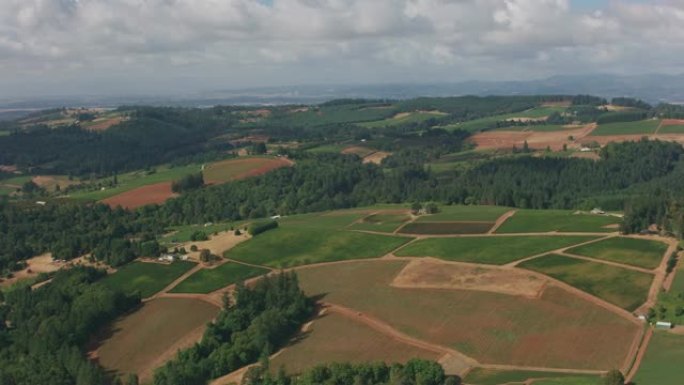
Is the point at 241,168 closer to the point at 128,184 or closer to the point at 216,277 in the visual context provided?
the point at 128,184

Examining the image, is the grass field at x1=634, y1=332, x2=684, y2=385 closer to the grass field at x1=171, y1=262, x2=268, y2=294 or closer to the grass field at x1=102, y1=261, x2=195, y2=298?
the grass field at x1=171, y1=262, x2=268, y2=294

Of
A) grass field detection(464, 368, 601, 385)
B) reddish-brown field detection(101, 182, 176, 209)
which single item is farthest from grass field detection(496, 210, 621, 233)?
reddish-brown field detection(101, 182, 176, 209)

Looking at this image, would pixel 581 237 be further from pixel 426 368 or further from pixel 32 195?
pixel 32 195

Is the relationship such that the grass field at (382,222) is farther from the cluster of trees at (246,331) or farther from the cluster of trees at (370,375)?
the cluster of trees at (370,375)

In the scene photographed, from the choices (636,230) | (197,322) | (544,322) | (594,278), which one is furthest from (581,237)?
(197,322)

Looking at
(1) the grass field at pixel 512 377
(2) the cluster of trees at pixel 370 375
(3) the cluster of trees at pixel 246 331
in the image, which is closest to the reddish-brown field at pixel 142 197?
(3) the cluster of trees at pixel 246 331

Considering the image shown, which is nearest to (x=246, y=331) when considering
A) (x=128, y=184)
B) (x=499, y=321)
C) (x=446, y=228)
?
(x=499, y=321)
